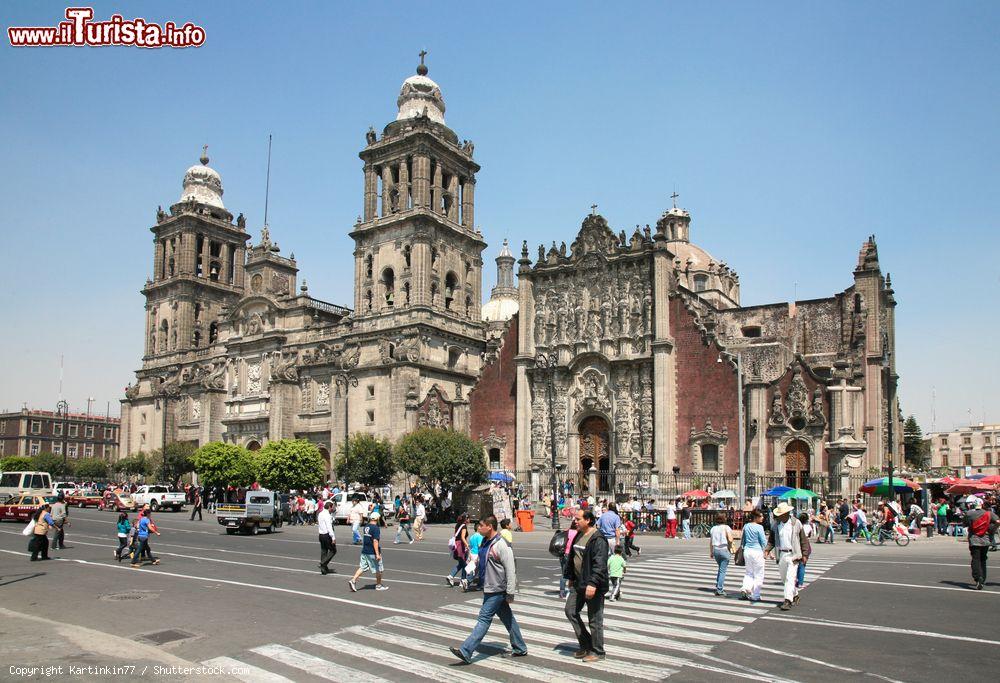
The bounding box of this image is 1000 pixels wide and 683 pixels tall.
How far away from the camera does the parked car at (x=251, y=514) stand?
33469mm

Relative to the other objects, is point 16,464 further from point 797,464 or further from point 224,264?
point 797,464

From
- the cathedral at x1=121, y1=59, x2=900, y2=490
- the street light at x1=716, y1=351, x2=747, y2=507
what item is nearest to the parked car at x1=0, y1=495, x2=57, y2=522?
the cathedral at x1=121, y1=59, x2=900, y2=490

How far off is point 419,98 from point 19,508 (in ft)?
133

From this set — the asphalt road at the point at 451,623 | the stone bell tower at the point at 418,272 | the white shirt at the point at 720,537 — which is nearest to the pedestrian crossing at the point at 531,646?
the asphalt road at the point at 451,623

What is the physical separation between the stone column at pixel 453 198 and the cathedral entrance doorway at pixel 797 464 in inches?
1250

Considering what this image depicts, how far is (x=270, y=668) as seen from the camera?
32.7 feet

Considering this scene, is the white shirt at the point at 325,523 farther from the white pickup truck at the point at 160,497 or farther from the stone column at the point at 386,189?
the stone column at the point at 386,189

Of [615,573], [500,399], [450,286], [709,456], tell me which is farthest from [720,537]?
[450,286]

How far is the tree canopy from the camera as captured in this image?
44125 millimetres

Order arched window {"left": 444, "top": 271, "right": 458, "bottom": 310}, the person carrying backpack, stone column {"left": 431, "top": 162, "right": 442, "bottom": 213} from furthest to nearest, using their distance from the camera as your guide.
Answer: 1. arched window {"left": 444, "top": 271, "right": 458, "bottom": 310}
2. stone column {"left": 431, "top": 162, "right": 442, "bottom": 213}
3. the person carrying backpack

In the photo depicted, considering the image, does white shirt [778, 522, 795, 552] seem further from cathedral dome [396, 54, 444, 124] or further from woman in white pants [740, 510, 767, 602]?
cathedral dome [396, 54, 444, 124]

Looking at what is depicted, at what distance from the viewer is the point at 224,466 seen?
5488 centimetres

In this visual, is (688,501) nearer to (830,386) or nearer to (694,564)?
(830,386)

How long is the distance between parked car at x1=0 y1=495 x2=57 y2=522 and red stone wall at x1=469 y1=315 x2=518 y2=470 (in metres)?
24.9
